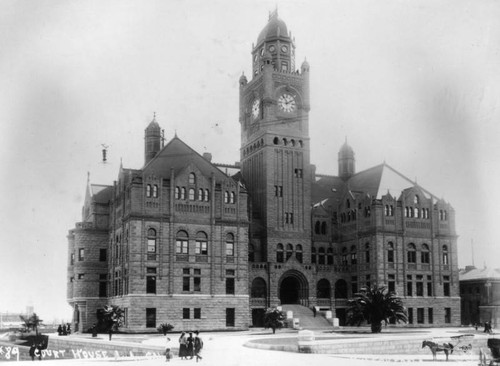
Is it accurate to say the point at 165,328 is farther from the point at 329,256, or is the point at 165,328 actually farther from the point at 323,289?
the point at 329,256

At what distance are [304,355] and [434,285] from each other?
43.5 metres

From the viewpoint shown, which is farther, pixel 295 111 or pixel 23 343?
pixel 295 111

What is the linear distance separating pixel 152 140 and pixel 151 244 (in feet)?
50.9

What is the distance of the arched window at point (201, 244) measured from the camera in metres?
62.7

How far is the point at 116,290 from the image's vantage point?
64.4m

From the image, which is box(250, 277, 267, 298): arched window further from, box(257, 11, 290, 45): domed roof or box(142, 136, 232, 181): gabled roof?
box(257, 11, 290, 45): domed roof

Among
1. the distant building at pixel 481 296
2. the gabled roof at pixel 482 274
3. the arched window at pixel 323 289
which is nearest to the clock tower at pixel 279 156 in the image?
the arched window at pixel 323 289

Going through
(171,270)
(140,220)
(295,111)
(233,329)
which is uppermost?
(295,111)

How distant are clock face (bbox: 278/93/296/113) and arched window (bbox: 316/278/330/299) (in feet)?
60.4

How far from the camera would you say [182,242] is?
6219cm

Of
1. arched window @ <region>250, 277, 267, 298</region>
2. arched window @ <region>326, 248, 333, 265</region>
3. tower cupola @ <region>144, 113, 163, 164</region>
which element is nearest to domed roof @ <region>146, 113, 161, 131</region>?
tower cupola @ <region>144, 113, 163, 164</region>

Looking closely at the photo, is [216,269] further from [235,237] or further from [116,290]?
[116,290]

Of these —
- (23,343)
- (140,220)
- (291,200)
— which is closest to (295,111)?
(291,200)

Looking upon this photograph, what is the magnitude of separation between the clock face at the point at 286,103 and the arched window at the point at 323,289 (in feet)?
Answer: 60.4
